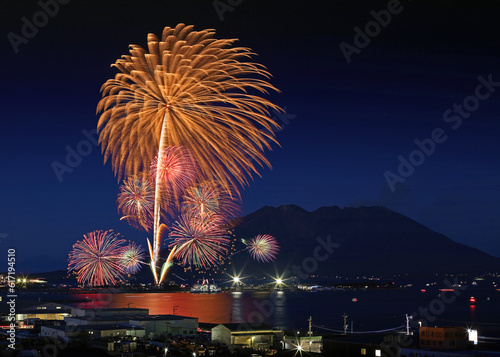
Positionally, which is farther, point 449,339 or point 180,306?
point 180,306

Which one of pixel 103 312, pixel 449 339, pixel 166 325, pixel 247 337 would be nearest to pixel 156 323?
pixel 166 325

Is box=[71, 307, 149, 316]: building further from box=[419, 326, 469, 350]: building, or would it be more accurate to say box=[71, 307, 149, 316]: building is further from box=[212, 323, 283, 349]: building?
box=[419, 326, 469, 350]: building

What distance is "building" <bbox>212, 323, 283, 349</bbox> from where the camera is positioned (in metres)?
34.6

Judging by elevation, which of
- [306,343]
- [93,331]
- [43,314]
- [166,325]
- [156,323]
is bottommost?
[306,343]

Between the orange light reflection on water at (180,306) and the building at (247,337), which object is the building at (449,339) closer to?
the building at (247,337)

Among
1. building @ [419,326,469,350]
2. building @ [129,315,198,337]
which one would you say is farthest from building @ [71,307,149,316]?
building @ [419,326,469,350]

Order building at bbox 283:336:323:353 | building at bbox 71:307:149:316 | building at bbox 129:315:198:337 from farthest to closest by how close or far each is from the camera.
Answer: building at bbox 71:307:149:316 → building at bbox 129:315:198:337 → building at bbox 283:336:323:353

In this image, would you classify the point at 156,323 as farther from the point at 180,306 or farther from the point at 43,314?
the point at 180,306

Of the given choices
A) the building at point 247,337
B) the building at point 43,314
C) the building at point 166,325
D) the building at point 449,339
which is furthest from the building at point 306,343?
the building at point 43,314

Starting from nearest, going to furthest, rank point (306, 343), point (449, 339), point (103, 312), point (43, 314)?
point (449, 339) → point (306, 343) → point (103, 312) → point (43, 314)

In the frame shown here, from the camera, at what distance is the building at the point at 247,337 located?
34.6m

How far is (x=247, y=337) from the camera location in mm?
35094

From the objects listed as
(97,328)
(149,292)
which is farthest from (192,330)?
(149,292)

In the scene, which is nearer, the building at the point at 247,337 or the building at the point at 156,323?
the building at the point at 247,337
